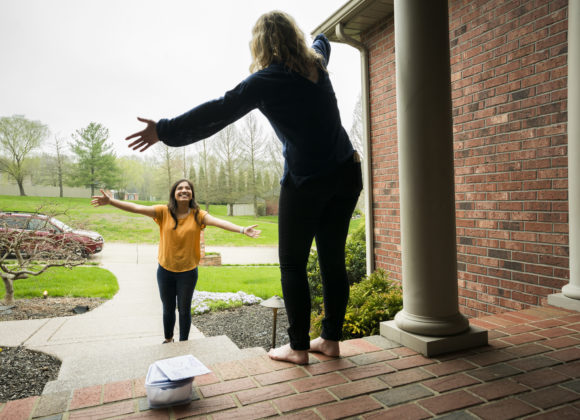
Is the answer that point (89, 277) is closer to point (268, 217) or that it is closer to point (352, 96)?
point (268, 217)

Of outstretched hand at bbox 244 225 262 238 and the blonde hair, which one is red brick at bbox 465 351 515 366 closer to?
the blonde hair

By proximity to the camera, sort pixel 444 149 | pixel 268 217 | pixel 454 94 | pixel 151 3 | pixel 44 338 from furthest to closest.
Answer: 1. pixel 268 217
2. pixel 151 3
3. pixel 44 338
4. pixel 454 94
5. pixel 444 149

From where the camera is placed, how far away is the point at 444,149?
6.37ft

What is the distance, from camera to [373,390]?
1483 mm

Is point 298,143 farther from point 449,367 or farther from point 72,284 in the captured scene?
point 72,284

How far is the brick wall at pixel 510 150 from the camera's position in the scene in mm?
2689

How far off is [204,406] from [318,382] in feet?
1.46

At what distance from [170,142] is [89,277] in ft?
23.3

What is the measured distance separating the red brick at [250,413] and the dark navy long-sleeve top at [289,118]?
2.77 feet

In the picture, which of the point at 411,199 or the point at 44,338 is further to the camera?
the point at 44,338

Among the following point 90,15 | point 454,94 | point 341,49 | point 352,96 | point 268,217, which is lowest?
point 268,217

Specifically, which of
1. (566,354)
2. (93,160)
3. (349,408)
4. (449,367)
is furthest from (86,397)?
(93,160)

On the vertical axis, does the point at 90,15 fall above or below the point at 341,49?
above

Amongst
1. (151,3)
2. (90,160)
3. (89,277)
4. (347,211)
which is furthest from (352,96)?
(347,211)
